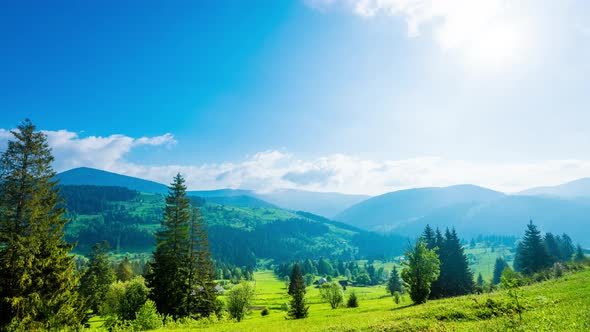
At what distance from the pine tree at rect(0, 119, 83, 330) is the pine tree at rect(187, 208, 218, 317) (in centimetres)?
1519

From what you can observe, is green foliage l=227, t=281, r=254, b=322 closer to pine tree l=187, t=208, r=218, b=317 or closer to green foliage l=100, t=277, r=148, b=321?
pine tree l=187, t=208, r=218, b=317

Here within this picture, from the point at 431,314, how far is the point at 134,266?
15030cm

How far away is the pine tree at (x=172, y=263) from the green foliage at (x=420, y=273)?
33774mm

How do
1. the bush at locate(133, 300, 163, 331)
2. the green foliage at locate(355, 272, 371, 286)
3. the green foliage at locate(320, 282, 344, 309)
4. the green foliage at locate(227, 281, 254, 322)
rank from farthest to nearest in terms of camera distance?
the green foliage at locate(355, 272, 371, 286), the green foliage at locate(320, 282, 344, 309), the green foliage at locate(227, 281, 254, 322), the bush at locate(133, 300, 163, 331)

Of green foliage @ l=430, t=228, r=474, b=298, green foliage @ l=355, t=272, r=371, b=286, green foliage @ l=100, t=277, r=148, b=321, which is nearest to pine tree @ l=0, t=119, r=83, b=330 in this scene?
green foliage @ l=100, t=277, r=148, b=321

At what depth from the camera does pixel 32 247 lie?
92.4 feet

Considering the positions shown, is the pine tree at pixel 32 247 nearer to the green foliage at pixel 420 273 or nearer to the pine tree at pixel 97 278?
the green foliage at pixel 420 273

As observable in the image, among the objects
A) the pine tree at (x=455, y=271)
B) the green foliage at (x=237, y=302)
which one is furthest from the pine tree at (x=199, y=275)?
the pine tree at (x=455, y=271)

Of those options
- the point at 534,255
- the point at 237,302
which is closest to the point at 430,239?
the point at 534,255

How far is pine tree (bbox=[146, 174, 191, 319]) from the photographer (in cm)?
4228

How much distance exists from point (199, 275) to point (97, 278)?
168 ft

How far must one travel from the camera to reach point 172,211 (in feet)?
149

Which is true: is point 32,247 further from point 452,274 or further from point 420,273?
point 452,274

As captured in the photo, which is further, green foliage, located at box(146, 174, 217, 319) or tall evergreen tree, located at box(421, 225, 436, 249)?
tall evergreen tree, located at box(421, 225, 436, 249)
